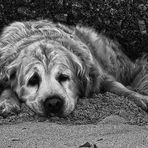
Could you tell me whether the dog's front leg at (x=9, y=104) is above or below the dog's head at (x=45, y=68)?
below

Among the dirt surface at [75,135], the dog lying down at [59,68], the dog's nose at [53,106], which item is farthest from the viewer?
the dog lying down at [59,68]

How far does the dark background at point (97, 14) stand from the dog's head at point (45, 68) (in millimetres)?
461

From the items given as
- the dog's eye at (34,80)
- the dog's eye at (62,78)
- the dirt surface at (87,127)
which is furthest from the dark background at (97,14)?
the dog's eye at (34,80)

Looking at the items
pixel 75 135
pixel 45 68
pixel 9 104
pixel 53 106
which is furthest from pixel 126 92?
pixel 75 135

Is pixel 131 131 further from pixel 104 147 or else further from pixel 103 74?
pixel 103 74

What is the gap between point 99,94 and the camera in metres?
5.84

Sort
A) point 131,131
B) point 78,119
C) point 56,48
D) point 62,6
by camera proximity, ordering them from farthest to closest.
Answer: point 62,6
point 56,48
point 78,119
point 131,131

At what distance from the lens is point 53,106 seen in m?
4.93

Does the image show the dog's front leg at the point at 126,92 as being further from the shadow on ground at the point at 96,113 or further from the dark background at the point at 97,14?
the dark background at the point at 97,14

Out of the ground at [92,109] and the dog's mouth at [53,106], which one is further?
the dog's mouth at [53,106]

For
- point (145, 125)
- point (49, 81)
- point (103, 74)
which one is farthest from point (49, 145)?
point (103, 74)


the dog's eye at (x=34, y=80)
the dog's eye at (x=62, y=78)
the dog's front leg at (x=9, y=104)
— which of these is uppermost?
the dog's eye at (x=62, y=78)

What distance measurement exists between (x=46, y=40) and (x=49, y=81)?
907mm

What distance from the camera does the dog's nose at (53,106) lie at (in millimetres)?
4914
